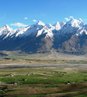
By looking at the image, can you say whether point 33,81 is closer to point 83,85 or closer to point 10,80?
point 10,80

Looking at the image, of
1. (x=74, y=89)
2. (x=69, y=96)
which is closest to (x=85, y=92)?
(x=69, y=96)

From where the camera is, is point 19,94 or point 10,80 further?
point 10,80

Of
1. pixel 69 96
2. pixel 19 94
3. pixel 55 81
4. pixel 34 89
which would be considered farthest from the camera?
pixel 55 81

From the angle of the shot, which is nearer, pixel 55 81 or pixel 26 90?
pixel 26 90

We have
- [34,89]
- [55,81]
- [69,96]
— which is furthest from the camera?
[55,81]

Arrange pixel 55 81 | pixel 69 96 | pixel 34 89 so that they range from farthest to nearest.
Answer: pixel 55 81 → pixel 34 89 → pixel 69 96

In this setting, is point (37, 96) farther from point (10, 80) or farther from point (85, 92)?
point (10, 80)

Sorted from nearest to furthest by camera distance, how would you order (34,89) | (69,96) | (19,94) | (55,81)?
(69,96), (19,94), (34,89), (55,81)

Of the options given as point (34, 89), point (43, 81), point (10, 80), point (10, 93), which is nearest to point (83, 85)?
point (34, 89)
